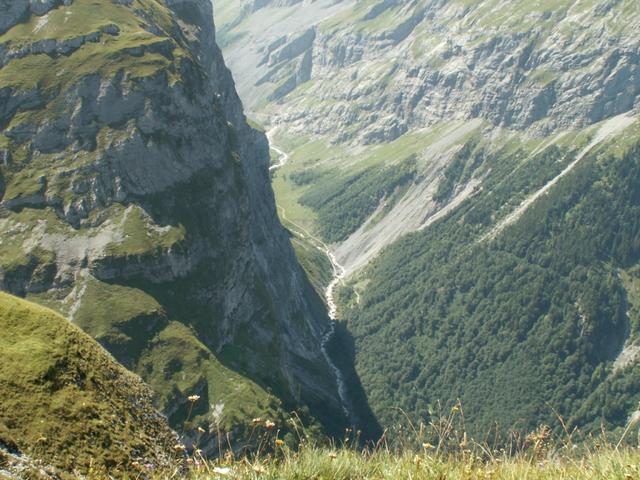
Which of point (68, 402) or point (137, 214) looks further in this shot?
point (137, 214)

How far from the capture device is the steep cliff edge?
139 m

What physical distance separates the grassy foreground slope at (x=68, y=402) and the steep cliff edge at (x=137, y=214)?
114007 millimetres

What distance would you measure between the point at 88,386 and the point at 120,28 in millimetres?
185027

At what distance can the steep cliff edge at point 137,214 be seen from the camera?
139 metres

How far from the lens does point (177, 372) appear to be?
137625 mm

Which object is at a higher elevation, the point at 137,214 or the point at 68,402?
the point at 68,402

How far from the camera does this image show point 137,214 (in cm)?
15800

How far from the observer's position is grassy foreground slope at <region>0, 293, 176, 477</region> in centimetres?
1418

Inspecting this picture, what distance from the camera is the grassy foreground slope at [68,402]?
1418 cm

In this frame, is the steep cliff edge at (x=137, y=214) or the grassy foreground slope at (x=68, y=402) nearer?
the grassy foreground slope at (x=68, y=402)

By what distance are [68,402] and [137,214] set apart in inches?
5828

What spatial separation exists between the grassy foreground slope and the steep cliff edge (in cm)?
11401

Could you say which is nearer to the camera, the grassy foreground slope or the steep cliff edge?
the grassy foreground slope

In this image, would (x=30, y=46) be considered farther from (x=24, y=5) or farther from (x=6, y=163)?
(x=6, y=163)
